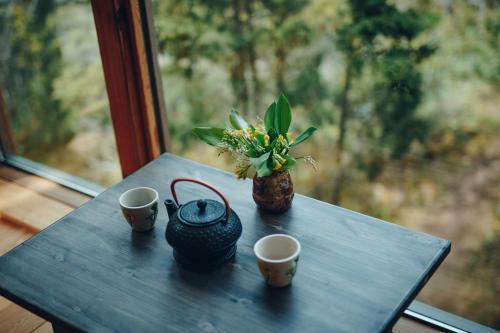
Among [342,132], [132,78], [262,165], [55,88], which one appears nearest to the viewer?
[262,165]

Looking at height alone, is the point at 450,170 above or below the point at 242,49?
below

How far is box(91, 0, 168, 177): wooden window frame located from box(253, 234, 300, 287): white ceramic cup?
3.64 feet

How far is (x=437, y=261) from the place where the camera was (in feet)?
3.92

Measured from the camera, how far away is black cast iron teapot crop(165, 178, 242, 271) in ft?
3.77

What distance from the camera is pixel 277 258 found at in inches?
46.9

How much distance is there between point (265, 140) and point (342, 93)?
229cm

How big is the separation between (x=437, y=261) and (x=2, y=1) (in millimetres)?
2623

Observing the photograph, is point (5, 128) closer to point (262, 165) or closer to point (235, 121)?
point (235, 121)

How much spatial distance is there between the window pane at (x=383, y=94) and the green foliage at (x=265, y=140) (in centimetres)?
164

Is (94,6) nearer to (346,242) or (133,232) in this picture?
(133,232)

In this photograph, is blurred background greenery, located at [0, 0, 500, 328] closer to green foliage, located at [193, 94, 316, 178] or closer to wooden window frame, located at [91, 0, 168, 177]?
wooden window frame, located at [91, 0, 168, 177]

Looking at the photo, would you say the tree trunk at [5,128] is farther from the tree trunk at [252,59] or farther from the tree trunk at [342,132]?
the tree trunk at [342,132]

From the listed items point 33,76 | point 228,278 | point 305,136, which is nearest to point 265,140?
point 305,136

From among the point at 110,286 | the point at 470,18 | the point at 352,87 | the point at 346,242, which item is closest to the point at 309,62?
the point at 352,87
